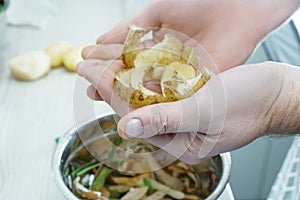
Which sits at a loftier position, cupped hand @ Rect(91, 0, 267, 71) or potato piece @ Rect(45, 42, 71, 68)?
cupped hand @ Rect(91, 0, 267, 71)

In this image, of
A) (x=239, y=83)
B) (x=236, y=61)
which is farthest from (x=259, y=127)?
(x=236, y=61)

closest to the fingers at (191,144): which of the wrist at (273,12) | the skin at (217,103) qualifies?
the skin at (217,103)

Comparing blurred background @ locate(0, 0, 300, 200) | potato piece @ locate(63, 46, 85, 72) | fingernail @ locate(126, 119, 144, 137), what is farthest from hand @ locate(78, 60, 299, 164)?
potato piece @ locate(63, 46, 85, 72)

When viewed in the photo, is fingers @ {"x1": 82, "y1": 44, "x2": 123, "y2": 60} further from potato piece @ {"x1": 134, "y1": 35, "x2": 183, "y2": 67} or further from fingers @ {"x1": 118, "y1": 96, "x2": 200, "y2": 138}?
fingers @ {"x1": 118, "y1": 96, "x2": 200, "y2": 138}

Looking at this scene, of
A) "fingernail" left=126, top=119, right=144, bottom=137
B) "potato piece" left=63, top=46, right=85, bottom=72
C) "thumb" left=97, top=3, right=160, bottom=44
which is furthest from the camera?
"potato piece" left=63, top=46, right=85, bottom=72

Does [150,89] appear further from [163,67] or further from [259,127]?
[259,127]

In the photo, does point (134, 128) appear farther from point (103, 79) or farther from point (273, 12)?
point (273, 12)
